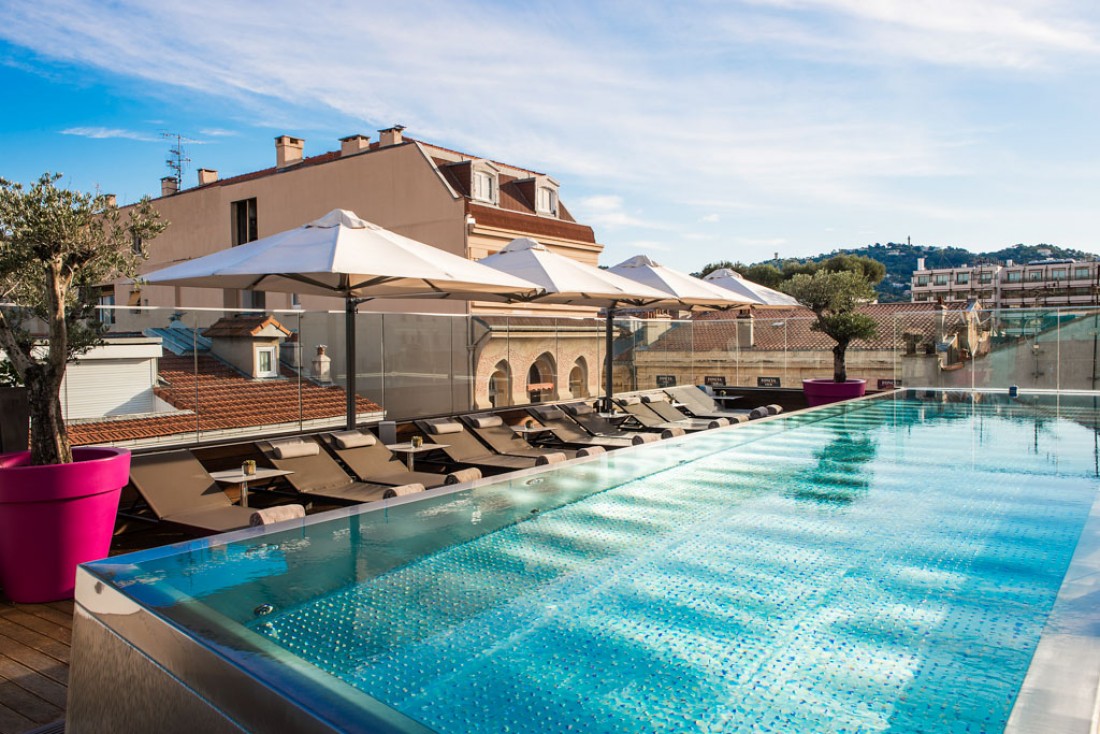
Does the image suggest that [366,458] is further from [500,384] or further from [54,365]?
[500,384]

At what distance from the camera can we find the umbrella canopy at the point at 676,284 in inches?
421

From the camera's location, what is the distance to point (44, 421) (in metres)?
4.43

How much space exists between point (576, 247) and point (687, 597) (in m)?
26.9

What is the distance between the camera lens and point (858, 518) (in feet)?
15.5

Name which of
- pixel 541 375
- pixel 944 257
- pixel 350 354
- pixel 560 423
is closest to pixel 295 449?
pixel 350 354

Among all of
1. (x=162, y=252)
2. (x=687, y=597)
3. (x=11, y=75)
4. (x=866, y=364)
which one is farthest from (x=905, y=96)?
(x=162, y=252)

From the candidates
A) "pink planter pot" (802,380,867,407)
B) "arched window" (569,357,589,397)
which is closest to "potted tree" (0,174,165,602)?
"pink planter pot" (802,380,867,407)

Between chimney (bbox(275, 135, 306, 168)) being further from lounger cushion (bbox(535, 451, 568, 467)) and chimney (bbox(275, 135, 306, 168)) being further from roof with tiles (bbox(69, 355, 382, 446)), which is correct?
lounger cushion (bbox(535, 451, 568, 467))

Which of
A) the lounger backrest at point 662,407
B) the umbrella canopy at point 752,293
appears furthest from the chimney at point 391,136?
the lounger backrest at point 662,407

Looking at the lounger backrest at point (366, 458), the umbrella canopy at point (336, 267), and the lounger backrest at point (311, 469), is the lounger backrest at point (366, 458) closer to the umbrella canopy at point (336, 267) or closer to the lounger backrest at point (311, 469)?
the lounger backrest at point (311, 469)

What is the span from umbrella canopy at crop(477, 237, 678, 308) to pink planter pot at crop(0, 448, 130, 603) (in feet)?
16.8

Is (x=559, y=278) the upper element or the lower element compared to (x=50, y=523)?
upper

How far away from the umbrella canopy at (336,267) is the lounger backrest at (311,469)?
58.9 inches

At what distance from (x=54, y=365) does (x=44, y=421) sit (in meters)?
0.34
